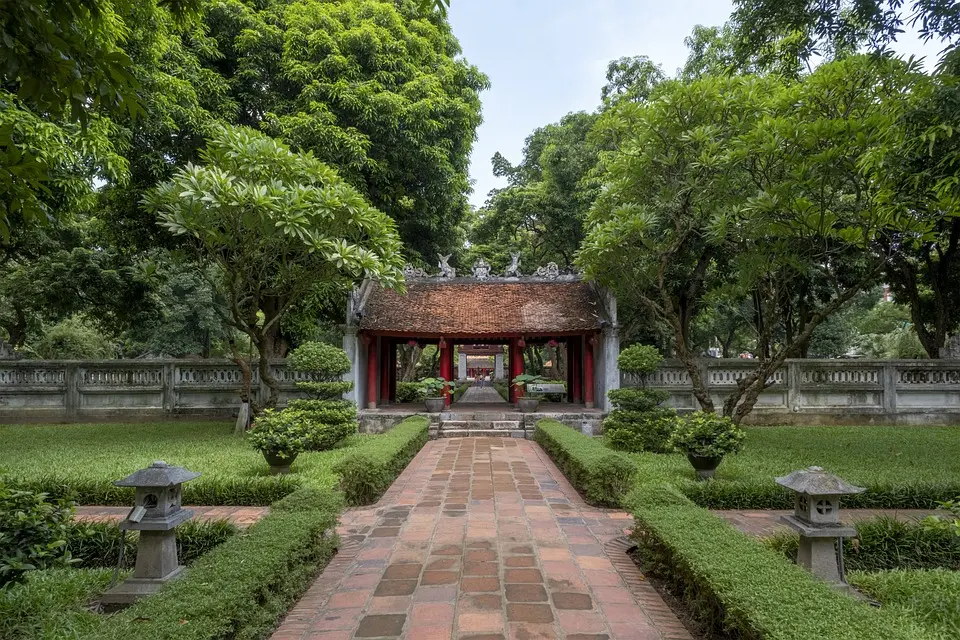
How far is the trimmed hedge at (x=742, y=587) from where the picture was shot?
2699 mm

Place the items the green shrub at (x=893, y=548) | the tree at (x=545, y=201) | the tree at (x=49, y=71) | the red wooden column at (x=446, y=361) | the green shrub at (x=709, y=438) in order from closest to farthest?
1. the tree at (x=49, y=71)
2. the green shrub at (x=893, y=548)
3. the green shrub at (x=709, y=438)
4. the red wooden column at (x=446, y=361)
5. the tree at (x=545, y=201)

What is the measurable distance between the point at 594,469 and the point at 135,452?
7758 millimetres

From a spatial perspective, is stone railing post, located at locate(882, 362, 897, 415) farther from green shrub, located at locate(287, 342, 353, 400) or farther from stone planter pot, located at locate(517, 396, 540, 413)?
green shrub, located at locate(287, 342, 353, 400)

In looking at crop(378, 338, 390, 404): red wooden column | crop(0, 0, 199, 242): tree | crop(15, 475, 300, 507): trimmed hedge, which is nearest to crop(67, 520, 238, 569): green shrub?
crop(15, 475, 300, 507): trimmed hedge

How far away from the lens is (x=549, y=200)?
16.8 metres

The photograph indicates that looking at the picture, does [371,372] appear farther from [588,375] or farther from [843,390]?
[843,390]

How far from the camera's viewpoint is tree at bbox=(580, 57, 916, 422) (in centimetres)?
703

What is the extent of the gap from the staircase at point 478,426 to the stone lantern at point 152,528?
27.0ft

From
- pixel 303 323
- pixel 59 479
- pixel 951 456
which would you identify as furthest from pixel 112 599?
pixel 951 456

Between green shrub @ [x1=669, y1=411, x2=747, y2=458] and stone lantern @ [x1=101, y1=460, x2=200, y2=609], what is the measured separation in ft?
19.0

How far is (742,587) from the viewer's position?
10.3 ft

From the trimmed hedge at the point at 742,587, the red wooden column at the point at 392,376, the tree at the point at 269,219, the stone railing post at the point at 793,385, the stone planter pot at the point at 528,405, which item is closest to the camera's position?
the trimmed hedge at the point at 742,587

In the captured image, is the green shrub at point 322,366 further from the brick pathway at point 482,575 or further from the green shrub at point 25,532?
the green shrub at point 25,532

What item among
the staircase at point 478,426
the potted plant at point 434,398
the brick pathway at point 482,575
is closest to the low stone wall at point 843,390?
the staircase at point 478,426
